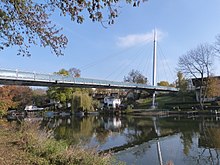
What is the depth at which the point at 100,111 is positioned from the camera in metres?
56.6

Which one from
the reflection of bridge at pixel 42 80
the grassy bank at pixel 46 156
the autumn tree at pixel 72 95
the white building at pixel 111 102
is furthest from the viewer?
the white building at pixel 111 102

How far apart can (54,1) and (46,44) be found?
133 cm

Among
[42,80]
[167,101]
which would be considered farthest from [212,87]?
[42,80]

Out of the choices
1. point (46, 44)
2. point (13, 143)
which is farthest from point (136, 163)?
point (46, 44)

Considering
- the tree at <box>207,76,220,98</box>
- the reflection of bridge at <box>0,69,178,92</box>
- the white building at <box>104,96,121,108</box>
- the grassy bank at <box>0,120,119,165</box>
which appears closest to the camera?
the grassy bank at <box>0,120,119,165</box>

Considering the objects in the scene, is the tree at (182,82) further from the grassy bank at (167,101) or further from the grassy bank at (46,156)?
the grassy bank at (46,156)

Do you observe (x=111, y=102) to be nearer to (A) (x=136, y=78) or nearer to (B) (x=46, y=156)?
(A) (x=136, y=78)

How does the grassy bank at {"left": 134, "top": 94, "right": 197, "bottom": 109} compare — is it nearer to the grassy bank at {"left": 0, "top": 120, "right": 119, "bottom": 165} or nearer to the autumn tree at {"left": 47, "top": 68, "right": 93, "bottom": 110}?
the autumn tree at {"left": 47, "top": 68, "right": 93, "bottom": 110}

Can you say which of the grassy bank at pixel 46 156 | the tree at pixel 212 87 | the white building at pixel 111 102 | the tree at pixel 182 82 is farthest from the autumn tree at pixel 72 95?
the grassy bank at pixel 46 156

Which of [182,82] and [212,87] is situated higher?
[182,82]

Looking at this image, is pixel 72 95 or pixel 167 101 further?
pixel 167 101

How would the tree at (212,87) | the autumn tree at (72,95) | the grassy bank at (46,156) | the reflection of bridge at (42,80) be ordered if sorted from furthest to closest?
the autumn tree at (72,95) < the tree at (212,87) < the reflection of bridge at (42,80) < the grassy bank at (46,156)

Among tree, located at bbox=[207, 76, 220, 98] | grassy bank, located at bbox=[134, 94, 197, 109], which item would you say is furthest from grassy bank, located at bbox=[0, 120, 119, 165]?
grassy bank, located at bbox=[134, 94, 197, 109]

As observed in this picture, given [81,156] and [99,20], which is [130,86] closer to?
[81,156]
